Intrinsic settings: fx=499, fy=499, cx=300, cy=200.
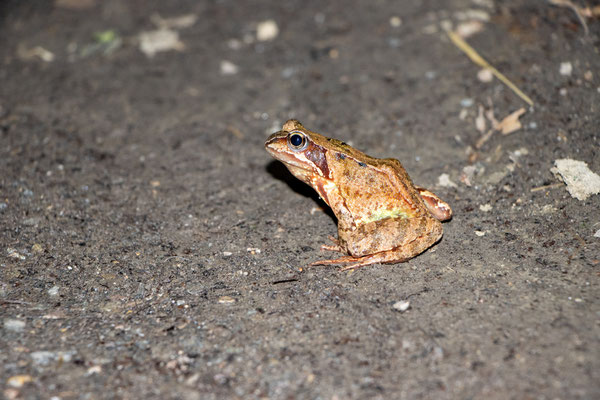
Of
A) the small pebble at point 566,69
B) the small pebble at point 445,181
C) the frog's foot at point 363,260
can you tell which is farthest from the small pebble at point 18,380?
the small pebble at point 566,69

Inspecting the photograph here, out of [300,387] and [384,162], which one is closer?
[300,387]

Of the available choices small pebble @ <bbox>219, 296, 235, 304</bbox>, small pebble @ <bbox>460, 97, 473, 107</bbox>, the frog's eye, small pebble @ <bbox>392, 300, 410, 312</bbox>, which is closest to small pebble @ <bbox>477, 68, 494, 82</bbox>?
small pebble @ <bbox>460, 97, 473, 107</bbox>

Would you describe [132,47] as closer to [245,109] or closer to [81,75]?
[81,75]

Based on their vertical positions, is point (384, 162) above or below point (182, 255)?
above

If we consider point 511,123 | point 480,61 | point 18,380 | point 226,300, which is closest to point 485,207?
point 511,123

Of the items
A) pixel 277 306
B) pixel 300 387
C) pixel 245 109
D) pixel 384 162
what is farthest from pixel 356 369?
pixel 245 109

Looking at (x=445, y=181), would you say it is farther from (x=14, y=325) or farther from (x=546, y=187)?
(x=14, y=325)

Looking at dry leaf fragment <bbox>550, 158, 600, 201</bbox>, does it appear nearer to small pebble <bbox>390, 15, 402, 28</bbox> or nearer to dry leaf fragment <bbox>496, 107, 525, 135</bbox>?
dry leaf fragment <bbox>496, 107, 525, 135</bbox>
